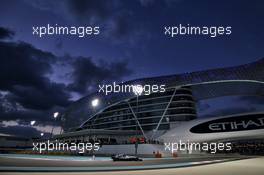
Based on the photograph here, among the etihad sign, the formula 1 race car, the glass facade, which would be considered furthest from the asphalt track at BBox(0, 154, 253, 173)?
the glass facade

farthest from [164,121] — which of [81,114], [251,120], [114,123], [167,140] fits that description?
[81,114]

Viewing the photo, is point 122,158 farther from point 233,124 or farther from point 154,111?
point 154,111

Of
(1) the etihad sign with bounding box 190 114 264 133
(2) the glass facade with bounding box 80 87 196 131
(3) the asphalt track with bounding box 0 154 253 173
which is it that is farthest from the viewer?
(2) the glass facade with bounding box 80 87 196 131

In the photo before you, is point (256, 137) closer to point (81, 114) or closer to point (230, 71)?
point (230, 71)

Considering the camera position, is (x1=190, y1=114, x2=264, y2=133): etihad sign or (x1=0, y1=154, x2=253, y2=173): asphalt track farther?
(x1=190, y1=114, x2=264, y2=133): etihad sign

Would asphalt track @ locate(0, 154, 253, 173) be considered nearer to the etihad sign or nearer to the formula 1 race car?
the formula 1 race car

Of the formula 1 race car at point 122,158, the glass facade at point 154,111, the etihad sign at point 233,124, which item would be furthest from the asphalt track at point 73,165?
the glass facade at point 154,111

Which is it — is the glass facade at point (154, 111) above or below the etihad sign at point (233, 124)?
above

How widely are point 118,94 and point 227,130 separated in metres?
60.4

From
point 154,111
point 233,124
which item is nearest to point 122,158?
point 233,124

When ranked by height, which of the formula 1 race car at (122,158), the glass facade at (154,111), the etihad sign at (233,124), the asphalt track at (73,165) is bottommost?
the formula 1 race car at (122,158)

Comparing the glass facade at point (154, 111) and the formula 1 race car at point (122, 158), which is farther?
the glass facade at point (154, 111)

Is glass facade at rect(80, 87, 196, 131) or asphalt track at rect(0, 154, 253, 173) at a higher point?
glass facade at rect(80, 87, 196, 131)

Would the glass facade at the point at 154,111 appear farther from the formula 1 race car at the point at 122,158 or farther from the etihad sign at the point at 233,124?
the formula 1 race car at the point at 122,158
